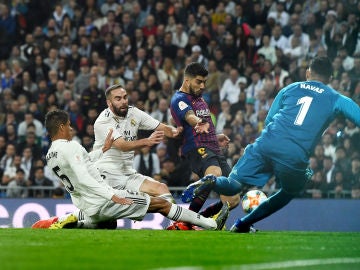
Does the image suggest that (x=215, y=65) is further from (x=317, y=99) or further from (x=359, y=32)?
(x=317, y=99)

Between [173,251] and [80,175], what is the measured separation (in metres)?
3.25

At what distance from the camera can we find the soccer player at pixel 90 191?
11344mm

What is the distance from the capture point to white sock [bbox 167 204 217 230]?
11.7 metres

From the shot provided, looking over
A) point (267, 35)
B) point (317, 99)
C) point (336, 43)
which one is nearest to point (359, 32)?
point (336, 43)

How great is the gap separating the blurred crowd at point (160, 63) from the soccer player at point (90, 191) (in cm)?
560

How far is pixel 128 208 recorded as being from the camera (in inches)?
460

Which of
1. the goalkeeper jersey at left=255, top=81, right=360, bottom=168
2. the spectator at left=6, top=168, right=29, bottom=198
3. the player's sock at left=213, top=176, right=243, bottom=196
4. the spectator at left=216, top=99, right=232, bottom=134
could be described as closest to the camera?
the goalkeeper jersey at left=255, top=81, right=360, bottom=168

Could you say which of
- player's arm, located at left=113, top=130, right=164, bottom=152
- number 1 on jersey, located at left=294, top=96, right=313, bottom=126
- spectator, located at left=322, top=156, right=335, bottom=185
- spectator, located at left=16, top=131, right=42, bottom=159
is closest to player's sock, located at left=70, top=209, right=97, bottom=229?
player's arm, located at left=113, top=130, right=164, bottom=152

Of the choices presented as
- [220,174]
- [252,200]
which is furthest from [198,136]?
[252,200]

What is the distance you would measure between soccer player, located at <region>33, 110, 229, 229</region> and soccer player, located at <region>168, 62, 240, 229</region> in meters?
0.67

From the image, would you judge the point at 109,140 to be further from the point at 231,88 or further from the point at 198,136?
the point at 231,88

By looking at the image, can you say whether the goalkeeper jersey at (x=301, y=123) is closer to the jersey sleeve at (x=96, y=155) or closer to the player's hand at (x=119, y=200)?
the player's hand at (x=119, y=200)

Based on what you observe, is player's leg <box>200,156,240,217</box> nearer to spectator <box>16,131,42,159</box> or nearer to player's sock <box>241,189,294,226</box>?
player's sock <box>241,189,294,226</box>

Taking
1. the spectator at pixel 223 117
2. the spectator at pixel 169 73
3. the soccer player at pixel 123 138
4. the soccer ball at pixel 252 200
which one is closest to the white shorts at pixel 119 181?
the soccer player at pixel 123 138
